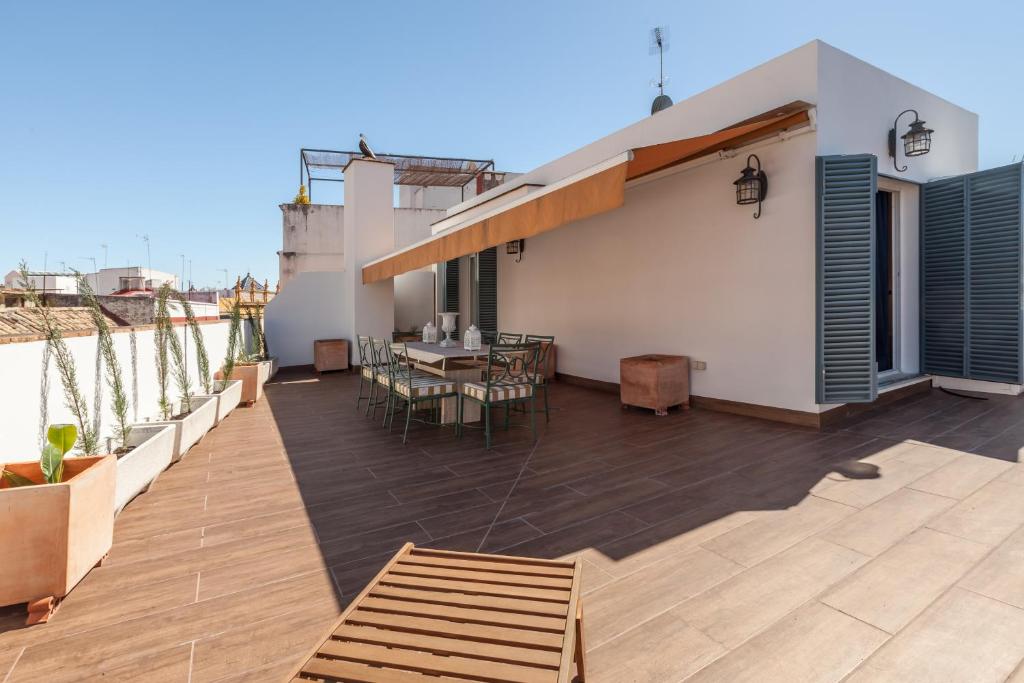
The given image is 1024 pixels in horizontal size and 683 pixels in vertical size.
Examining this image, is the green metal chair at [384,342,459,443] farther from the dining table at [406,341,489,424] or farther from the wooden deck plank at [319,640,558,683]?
the wooden deck plank at [319,640,558,683]

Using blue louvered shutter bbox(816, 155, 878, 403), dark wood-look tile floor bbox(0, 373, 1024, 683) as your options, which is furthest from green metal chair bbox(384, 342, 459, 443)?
blue louvered shutter bbox(816, 155, 878, 403)

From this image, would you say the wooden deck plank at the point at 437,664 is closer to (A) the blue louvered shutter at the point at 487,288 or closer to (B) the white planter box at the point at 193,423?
(B) the white planter box at the point at 193,423

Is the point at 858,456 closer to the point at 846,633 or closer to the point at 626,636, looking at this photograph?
the point at 846,633

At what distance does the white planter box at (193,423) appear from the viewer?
407 centimetres

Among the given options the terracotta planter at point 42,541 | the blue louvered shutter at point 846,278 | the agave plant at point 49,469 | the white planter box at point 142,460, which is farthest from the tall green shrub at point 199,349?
the blue louvered shutter at point 846,278

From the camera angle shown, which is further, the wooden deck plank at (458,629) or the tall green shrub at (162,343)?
the tall green shrub at (162,343)

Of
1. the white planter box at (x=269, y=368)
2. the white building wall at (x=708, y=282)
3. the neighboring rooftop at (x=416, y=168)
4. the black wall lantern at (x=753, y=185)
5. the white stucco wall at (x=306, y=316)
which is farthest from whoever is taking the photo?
the neighboring rooftop at (x=416, y=168)

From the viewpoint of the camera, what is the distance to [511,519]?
2.90 meters

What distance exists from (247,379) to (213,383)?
457mm

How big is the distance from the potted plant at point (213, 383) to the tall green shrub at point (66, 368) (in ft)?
7.24

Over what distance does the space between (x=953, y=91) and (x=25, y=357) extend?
1031 centimetres

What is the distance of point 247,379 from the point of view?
6598mm

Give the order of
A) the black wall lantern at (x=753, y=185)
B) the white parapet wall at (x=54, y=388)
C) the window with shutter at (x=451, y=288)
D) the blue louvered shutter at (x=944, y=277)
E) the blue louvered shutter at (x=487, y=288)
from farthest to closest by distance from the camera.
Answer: the window with shutter at (x=451, y=288) < the blue louvered shutter at (x=487, y=288) < the blue louvered shutter at (x=944, y=277) < the black wall lantern at (x=753, y=185) < the white parapet wall at (x=54, y=388)

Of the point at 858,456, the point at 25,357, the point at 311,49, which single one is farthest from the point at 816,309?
the point at 311,49
